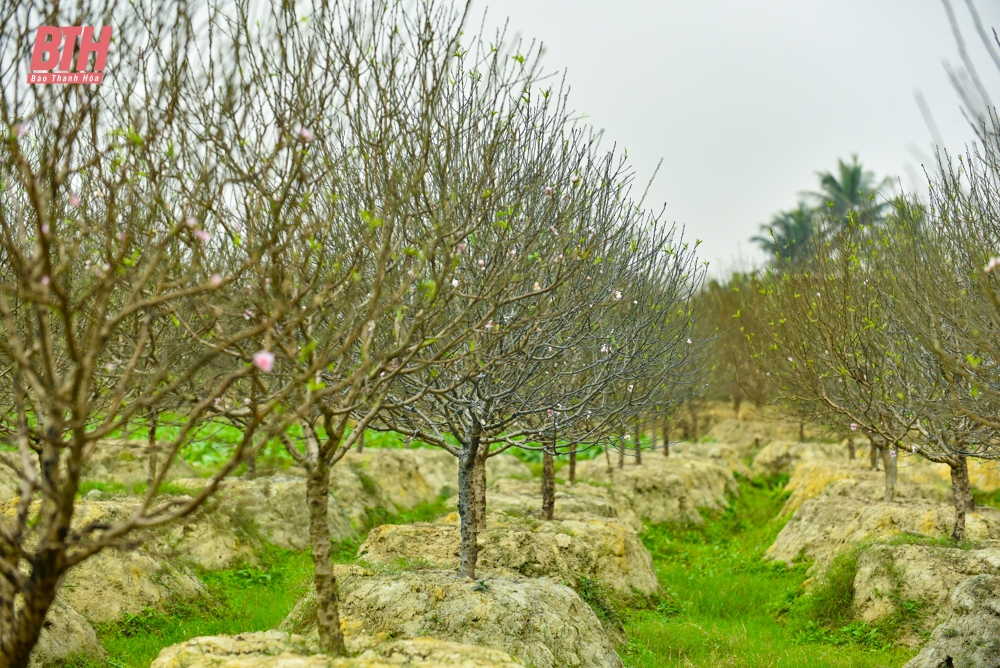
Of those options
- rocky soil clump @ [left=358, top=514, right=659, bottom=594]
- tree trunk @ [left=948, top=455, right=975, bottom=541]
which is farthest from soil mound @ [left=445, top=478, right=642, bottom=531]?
tree trunk @ [left=948, top=455, right=975, bottom=541]

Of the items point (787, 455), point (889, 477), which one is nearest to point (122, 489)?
point (889, 477)

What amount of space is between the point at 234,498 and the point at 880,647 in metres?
9.37

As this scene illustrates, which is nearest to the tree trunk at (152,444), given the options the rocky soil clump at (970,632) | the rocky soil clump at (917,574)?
the rocky soil clump at (970,632)

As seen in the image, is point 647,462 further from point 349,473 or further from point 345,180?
point 345,180

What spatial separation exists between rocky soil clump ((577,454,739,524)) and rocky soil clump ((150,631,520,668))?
11.7 meters

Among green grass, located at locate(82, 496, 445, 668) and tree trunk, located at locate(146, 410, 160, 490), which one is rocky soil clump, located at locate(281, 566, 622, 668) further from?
tree trunk, located at locate(146, 410, 160, 490)

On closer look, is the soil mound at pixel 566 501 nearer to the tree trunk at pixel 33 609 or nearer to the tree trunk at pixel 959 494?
the tree trunk at pixel 959 494

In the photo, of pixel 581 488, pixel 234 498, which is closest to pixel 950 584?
pixel 581 488

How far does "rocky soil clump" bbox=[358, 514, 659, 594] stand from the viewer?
8938 mm

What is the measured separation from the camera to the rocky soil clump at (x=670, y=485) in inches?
633

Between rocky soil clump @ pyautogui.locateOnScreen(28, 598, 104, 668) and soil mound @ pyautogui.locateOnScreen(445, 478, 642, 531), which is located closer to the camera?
rocky soil clump @ pyautogui.locateOnScreen(28, 598, 104, 668)

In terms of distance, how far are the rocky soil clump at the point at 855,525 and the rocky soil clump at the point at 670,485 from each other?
2671mm

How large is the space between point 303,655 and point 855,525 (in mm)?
9745

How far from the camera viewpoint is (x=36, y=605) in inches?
133
